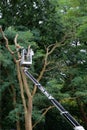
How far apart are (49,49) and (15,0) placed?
5.97 feet

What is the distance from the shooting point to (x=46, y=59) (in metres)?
8.22

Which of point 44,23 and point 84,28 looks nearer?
point 84,28

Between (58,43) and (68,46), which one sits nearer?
(58,43)

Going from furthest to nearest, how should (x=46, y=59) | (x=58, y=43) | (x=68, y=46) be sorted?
1. (x=68, y=46)
2. (x=58, y=43)
3. (x=46, y=59)

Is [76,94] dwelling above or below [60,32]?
below

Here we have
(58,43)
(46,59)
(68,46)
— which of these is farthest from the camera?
(68,46)

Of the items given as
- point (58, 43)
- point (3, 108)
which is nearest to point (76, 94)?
point (58, 43)

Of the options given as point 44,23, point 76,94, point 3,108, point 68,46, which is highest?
point 44,23

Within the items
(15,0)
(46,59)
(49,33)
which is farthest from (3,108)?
(15,0)

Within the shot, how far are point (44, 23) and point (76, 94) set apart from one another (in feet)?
8.02

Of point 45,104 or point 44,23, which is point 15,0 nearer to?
point 44,23

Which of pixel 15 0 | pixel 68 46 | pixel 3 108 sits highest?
pixel 15 0

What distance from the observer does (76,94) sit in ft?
27.4

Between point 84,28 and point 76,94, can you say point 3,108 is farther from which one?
point 84,28
